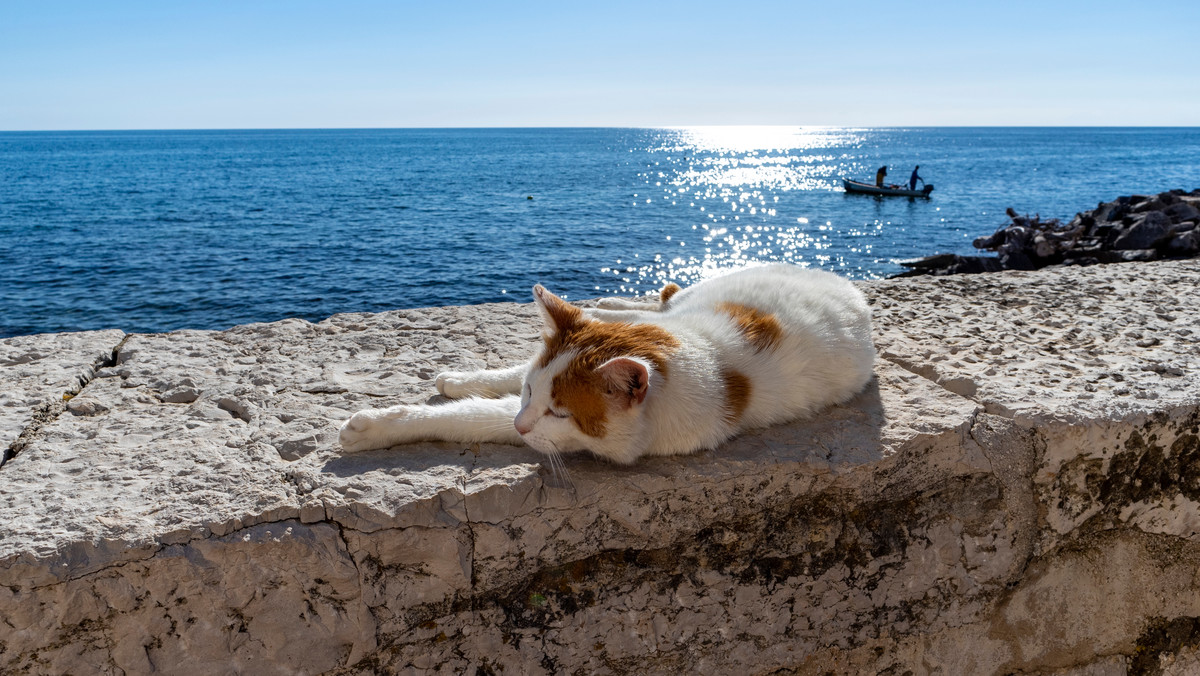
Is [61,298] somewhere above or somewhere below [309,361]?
below

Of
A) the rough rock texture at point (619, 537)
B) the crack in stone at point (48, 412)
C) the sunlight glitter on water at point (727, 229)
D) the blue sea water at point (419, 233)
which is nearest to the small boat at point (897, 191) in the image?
the blue sea water at point (419, 233)

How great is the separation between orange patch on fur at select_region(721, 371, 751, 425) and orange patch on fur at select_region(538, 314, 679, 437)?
23cm

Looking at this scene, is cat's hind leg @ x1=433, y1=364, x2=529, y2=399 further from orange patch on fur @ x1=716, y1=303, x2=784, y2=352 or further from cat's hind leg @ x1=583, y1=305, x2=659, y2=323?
orange patch on fur @ x1=716, y1=303, x2=784, y2=352

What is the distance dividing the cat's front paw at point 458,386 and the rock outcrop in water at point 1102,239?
15.6 meters

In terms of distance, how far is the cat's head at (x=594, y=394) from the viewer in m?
2.22

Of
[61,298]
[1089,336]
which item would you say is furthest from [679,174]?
[1089,336]

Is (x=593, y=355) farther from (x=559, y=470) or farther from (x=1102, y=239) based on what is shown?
(x=1102, y=239)

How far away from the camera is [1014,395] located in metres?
2.60

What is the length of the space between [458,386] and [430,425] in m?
0.42

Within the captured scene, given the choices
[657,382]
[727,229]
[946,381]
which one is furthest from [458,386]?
[727,229]

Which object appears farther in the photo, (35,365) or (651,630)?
(35,365)

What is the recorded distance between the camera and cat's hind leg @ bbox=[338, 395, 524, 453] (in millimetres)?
2398

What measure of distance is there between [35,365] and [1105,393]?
4410 mm

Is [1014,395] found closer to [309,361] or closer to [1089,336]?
[1089,336]
